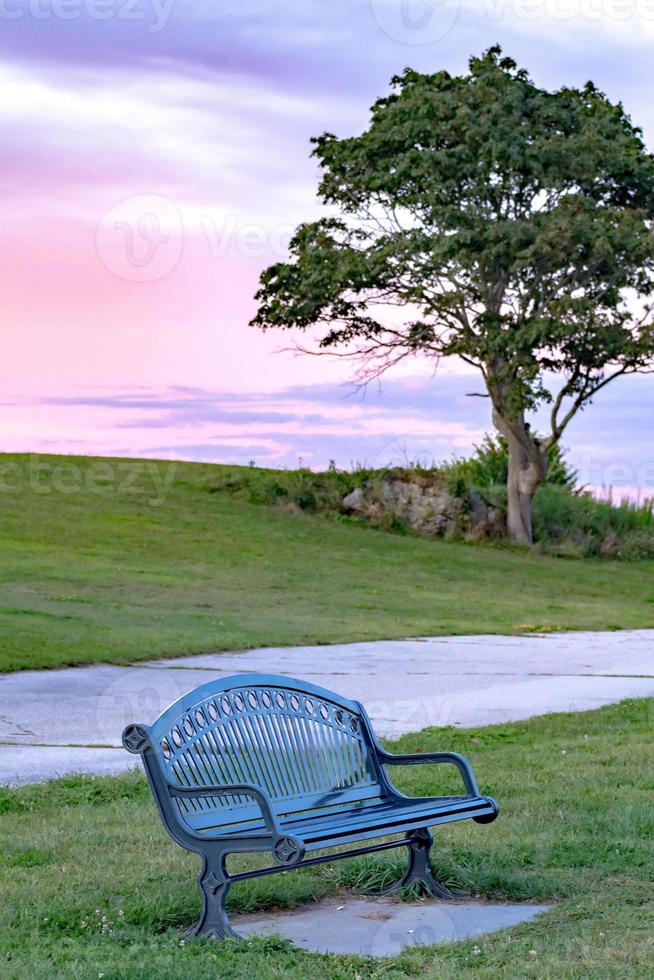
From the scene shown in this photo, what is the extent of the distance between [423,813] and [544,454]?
30254mm

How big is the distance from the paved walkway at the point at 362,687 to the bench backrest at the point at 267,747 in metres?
3.11

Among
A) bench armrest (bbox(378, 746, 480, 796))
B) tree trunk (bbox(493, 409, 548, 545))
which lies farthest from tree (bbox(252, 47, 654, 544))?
bench armrest (bbox(378, 746, 480, 796))

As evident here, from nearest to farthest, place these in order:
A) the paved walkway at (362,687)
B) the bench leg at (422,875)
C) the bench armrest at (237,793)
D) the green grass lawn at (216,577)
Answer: the bench armrest at (237,793) < the bench leg at (422,875) < the paved walkway at (362,687) < the green grass lawn at (216,577)

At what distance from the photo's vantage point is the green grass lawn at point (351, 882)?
4.57 metres

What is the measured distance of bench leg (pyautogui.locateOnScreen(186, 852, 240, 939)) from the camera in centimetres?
492

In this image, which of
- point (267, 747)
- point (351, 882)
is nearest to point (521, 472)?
point (351, 882)

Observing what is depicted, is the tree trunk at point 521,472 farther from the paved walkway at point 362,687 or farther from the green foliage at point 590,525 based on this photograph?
the paved walkway at point 362,687

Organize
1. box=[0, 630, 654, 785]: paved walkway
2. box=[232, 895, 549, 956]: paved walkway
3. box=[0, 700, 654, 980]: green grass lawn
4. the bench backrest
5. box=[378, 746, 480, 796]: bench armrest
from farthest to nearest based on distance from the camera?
box=[0, 630, 654, 785]: paved walkway < box=[378, 746, 480, 796]: bench armrest < the bench backrest < box=[232, 895, 549, 956]: paved walkway < box=[0, 700, 654, 980]: green grass lawn

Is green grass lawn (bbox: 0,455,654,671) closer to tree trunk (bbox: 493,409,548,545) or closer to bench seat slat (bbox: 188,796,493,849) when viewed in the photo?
tree trunk (bbox: 493,409,548,545)

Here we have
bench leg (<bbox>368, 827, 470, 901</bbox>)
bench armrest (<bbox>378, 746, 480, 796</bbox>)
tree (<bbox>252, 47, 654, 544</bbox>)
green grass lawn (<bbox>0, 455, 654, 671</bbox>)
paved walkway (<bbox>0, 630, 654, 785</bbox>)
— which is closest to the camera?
bench leg (<bbox>368, 827, 470, 901</bbox>)

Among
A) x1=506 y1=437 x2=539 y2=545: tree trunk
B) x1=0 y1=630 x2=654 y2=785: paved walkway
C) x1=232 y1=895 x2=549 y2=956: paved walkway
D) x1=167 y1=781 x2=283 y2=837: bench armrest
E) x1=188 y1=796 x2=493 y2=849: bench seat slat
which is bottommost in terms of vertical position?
x1=0 y1=630 x2=654 y2=785: paved walkway

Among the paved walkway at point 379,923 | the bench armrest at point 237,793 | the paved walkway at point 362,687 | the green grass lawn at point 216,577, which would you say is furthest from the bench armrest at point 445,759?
the green grass lawn at point 216,577

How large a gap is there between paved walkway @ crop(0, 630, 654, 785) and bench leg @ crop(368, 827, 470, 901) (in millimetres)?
3433

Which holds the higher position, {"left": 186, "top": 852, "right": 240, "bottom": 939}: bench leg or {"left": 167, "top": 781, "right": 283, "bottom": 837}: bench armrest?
{"left": 167, "top": 781, "right": 283, "bottom": 837}: bench armrest
